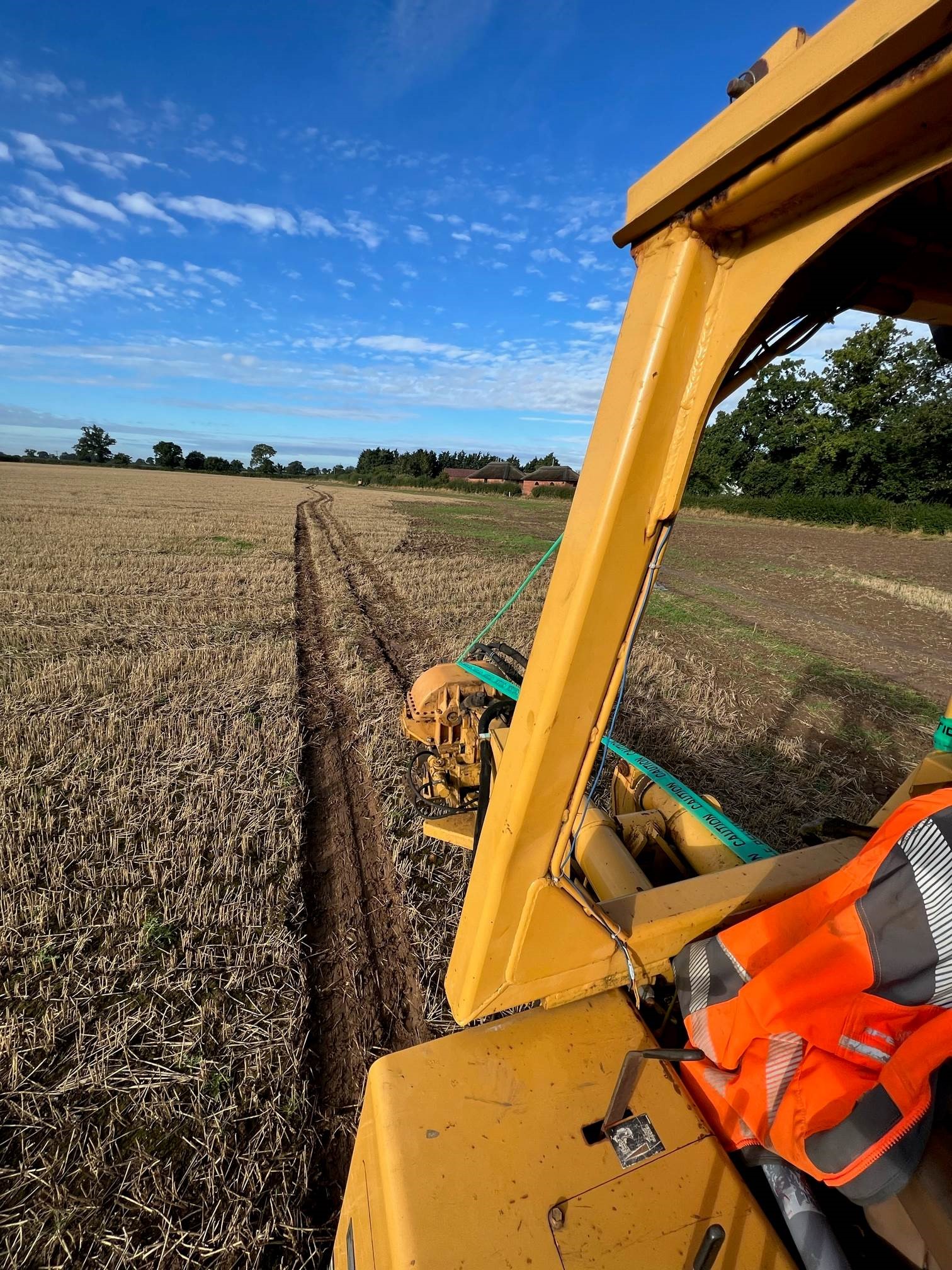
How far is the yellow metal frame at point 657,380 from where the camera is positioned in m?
0.72

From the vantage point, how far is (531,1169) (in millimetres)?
1098

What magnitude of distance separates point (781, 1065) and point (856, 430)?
4128 cm

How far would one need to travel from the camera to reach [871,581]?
615 inches

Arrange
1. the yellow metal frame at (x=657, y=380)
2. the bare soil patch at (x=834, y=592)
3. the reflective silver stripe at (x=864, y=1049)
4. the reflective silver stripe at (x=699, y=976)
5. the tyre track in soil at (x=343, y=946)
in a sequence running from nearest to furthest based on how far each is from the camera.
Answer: the yellow metal frame at (x=657, y=380), the reflective silver stripe at (x=864, y=1049), the reflective silver stripe at (x=699, y=976), the tyre track in soil at (x=343, y=946), the bare soil patch at (x=834, y=592)

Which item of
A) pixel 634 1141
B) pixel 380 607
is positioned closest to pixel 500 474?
pixel 380 607

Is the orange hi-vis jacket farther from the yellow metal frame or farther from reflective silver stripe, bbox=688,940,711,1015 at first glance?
the yellow metal frame

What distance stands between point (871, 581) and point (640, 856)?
16.8 metres

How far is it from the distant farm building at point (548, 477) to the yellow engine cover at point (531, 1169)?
→ 6631 centimetres

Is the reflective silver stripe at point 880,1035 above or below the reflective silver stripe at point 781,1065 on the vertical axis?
above

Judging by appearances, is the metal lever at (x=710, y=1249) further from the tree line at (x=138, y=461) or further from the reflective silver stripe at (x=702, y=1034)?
the tree line at (x=138, y=461)

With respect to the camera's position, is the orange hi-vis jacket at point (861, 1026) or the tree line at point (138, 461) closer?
the orange hi-vis jacket at point (861, 1026)

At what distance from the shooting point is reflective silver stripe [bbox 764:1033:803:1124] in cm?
104

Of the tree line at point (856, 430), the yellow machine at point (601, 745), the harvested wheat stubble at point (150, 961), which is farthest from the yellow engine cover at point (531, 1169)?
the tree line at point (856, 430)

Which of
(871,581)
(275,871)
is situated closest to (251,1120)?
(275,871)
